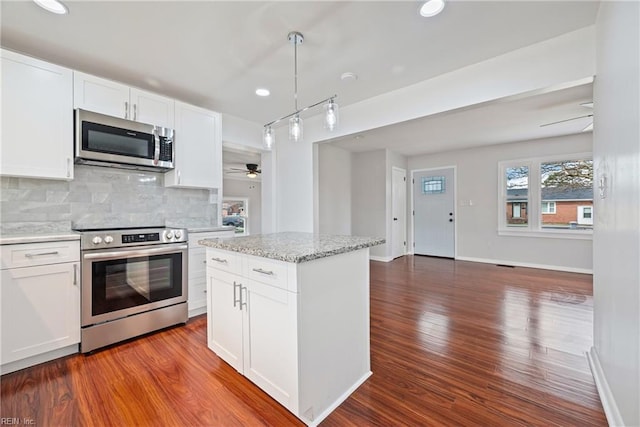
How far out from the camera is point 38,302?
76.8 inches

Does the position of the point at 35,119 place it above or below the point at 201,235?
above

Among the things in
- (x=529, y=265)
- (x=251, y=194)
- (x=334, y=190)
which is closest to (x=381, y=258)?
(x=334, y=190)

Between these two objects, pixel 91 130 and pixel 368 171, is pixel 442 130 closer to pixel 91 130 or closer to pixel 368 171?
pixel 368 171

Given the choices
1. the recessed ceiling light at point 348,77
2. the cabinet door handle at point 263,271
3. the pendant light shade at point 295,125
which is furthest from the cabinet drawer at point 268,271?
the recessed ceiling light at point 348,77

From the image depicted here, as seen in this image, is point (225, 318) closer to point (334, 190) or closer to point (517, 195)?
point (334, 190)

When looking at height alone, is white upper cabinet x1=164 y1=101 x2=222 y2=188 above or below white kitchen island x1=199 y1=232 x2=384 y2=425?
above

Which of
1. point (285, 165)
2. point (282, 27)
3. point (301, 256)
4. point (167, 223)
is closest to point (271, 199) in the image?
point (285, 165)

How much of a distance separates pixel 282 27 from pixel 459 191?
204 inches

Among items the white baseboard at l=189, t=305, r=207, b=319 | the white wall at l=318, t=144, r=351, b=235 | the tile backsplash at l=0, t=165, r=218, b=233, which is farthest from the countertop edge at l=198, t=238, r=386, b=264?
the white wall at l=318, t=144, r=351, b=235

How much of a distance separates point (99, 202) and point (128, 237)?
0.72 m

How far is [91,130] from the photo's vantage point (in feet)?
7.63

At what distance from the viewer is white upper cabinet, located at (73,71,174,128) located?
7.55 ft

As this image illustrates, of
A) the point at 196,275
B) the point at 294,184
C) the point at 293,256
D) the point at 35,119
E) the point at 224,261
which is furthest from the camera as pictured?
the point at 294,184

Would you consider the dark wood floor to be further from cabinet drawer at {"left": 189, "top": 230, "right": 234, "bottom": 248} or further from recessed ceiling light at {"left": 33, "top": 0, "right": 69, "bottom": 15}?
recessed ceiling light at {"left": 33, "top": 0, "right": 69, "bottom": 15}
